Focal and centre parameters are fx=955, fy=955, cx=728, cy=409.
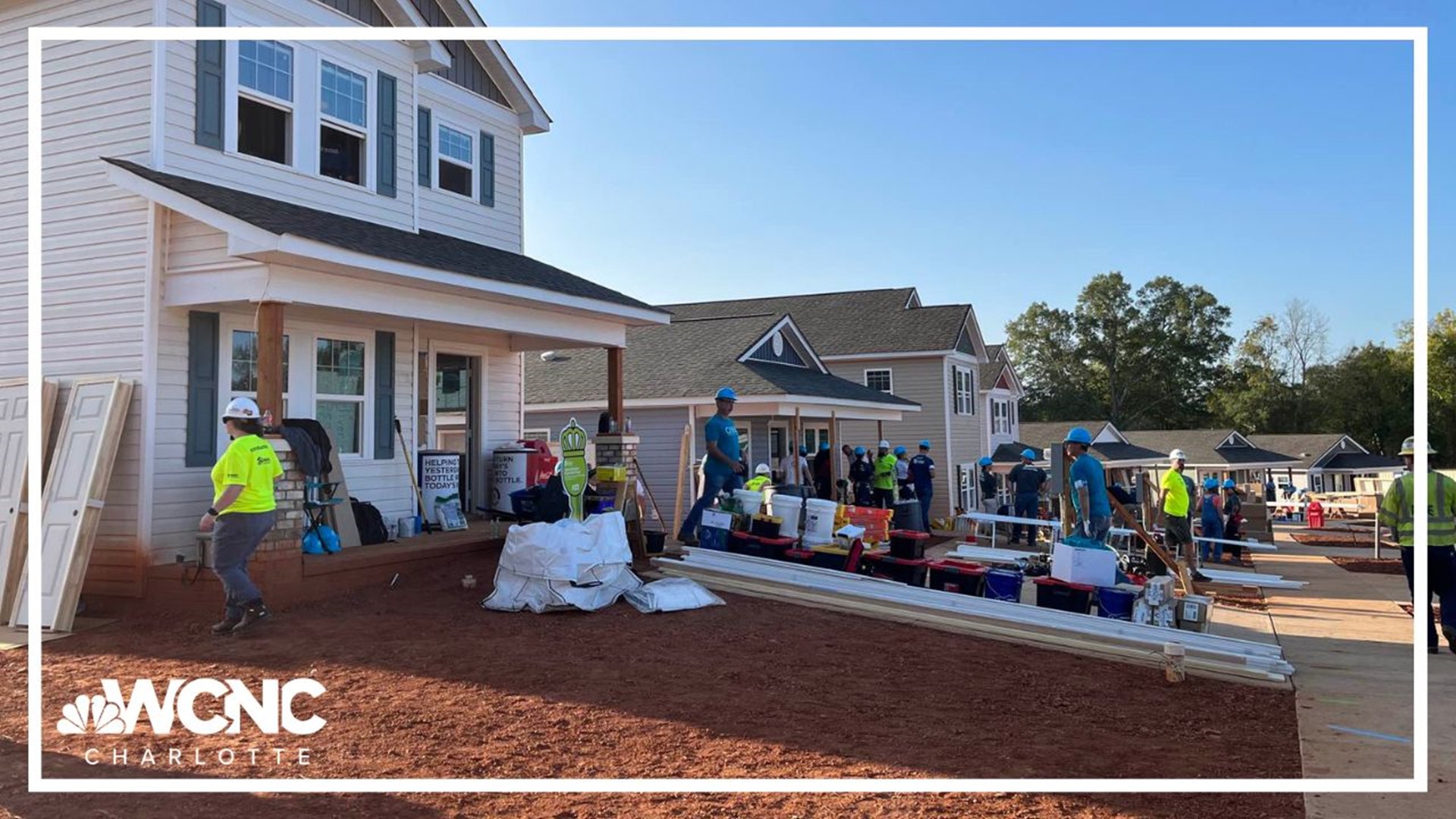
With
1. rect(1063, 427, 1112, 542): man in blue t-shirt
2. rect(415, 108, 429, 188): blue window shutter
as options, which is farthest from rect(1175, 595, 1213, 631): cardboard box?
rect(415, 108, 429, 188): blue window shutter

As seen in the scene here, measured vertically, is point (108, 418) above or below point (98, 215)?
below

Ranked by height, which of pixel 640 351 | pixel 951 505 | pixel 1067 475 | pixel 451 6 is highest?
pixel 451 6

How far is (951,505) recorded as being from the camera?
29.3 m

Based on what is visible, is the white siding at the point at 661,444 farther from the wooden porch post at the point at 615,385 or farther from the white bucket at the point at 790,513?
the white bucket at the point at 790,513

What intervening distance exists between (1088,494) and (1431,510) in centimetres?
306

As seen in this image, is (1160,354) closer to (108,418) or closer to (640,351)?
(640,351)

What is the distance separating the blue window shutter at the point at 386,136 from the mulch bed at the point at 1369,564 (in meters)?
17.0

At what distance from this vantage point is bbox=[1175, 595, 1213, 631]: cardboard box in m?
8.53

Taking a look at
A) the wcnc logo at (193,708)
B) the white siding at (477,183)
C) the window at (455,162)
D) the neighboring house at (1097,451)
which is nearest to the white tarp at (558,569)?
the wcnc logo at (193,708)

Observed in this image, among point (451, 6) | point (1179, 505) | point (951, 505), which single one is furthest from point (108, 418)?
point (951, 505)

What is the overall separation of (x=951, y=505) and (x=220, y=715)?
2550cm

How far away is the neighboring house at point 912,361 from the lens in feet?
95.2

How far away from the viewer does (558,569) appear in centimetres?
835

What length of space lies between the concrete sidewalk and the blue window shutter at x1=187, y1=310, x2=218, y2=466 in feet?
31.2
